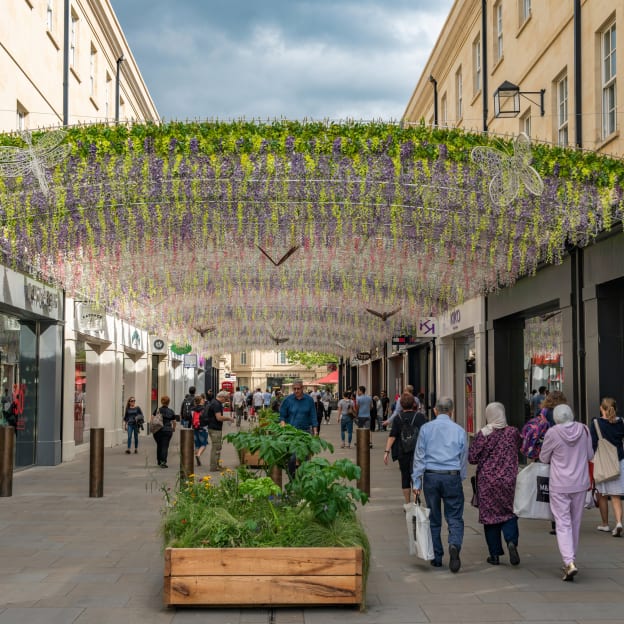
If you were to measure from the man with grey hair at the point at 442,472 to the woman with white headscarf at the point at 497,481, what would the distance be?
8.4 inches

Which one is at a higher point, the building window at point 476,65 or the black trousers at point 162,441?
the building window at point 476,65

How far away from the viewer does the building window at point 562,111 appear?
52.0 ft

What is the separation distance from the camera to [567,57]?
50.3 feet

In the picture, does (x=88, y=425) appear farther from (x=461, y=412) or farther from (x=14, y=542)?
(x=14, y=542)

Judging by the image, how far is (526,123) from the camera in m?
18.0

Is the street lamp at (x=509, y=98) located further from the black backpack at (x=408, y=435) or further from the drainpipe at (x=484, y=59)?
the black backpack at (x=408, y=435)

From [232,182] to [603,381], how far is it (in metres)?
6.62

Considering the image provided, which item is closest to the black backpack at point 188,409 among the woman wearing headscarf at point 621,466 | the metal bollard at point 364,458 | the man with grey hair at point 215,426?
the man with grey hair at point 215,426

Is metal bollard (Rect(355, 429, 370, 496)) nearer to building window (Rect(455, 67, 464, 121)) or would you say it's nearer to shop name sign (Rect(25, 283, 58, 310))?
shop name sign (Rect(25, 283, 58, 310))

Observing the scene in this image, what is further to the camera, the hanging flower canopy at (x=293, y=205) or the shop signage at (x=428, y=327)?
the shop signage at (x=428, y=327)

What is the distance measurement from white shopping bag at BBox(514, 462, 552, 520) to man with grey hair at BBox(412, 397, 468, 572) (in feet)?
1.85

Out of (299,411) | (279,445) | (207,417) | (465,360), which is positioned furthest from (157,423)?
(465,360)

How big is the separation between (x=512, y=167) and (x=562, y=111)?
552 centimetres

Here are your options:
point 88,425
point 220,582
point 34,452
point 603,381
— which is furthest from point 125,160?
point 88,425
